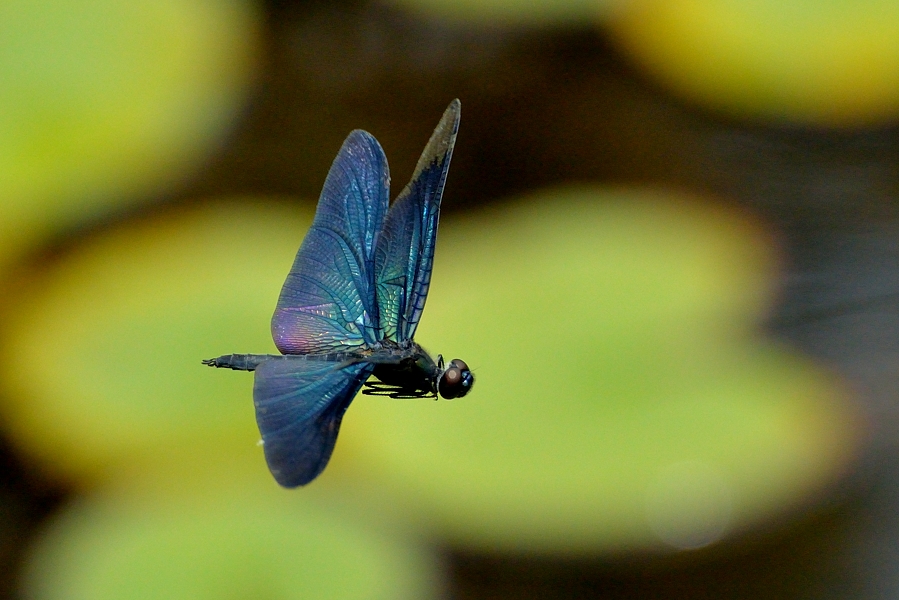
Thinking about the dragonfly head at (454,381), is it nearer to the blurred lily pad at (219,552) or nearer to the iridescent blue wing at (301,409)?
the iridescent blue wing at (301,409)

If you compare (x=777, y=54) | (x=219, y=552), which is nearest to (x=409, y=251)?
(x=219, y=552)

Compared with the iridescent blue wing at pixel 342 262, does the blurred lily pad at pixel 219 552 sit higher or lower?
lower

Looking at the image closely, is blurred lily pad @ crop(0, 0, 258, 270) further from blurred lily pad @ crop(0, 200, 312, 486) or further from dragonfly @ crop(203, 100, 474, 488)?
dragonfly @ crop(203, 100, 474, 488)

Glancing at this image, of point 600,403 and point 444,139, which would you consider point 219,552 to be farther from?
point 444,139

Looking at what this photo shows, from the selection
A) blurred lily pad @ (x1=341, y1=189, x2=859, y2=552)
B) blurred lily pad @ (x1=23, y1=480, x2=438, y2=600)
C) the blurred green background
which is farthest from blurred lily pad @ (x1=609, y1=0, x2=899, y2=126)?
blurred lily pad @ (x1=23, y1=480, x2=438, y2=600)

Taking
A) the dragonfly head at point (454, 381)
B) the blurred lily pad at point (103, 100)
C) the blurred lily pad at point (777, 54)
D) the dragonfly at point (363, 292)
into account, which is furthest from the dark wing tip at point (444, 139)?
the blurred lily pad at point (777, 54)

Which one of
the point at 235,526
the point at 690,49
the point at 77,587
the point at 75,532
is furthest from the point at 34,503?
the point at 690,49
